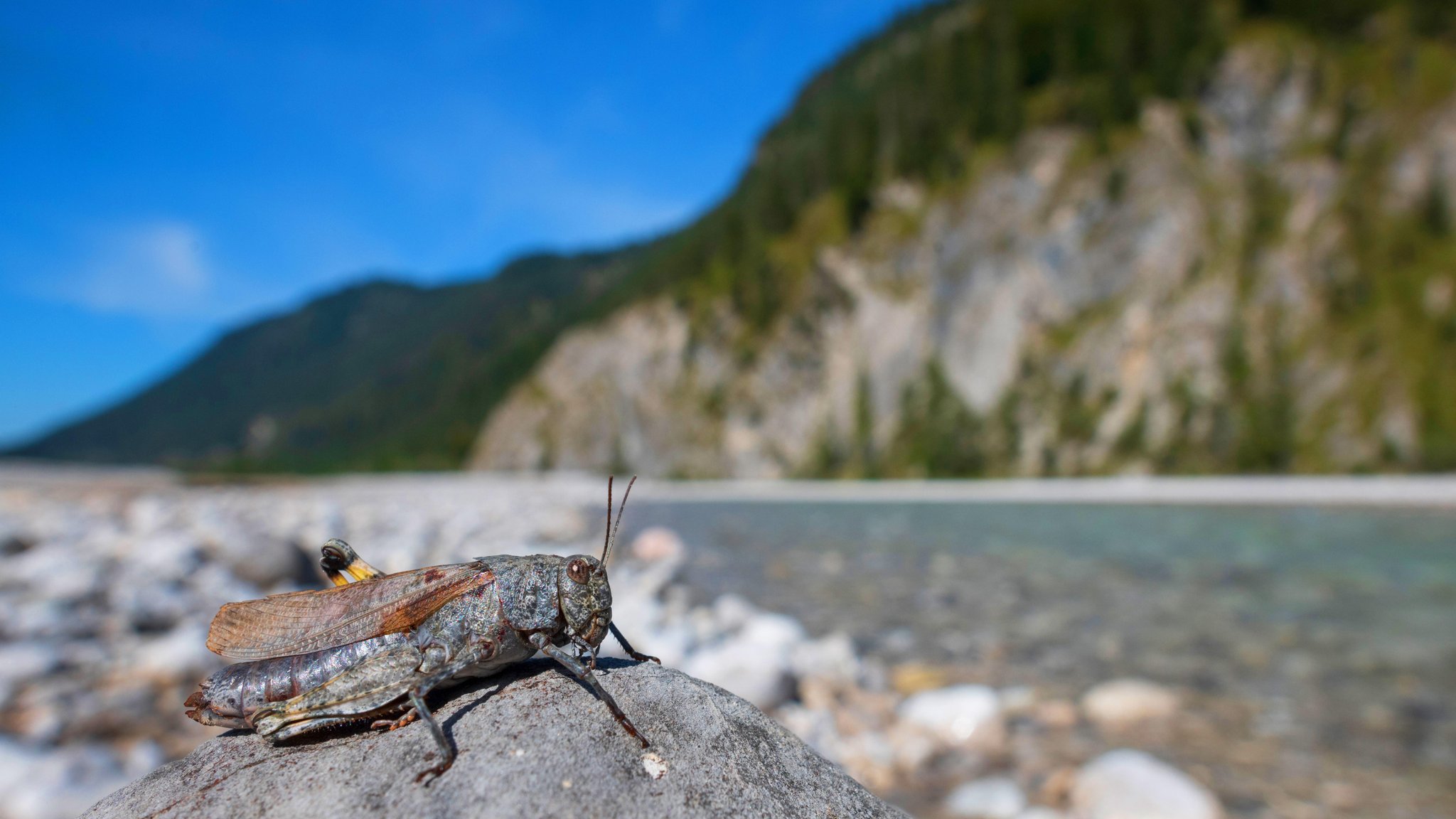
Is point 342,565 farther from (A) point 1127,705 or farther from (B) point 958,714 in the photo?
(A) point 1127,705

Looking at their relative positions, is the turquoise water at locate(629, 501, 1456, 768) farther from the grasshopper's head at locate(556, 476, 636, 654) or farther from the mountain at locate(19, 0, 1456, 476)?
the mountain at locate(19, 0, 1456, 476)

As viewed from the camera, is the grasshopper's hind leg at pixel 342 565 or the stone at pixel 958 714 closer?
the grasshopper's hind leg at pixel 342 565

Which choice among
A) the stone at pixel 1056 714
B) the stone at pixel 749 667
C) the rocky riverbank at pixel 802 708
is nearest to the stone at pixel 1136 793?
the rocky riverbank at pixel 802 708

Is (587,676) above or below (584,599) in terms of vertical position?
below

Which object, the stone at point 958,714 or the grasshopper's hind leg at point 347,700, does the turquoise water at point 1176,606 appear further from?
the grasshopper's hind leg at point 347,700

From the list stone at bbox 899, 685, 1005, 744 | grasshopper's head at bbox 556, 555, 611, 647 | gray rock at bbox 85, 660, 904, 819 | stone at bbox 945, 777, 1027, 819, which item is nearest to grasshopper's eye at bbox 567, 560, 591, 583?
grasshopper's head at bbox 556, 555, 611, 647

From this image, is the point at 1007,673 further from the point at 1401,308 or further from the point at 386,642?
the point at 1401,308

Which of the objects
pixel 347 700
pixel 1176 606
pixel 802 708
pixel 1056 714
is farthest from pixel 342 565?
pixel 1176 606
